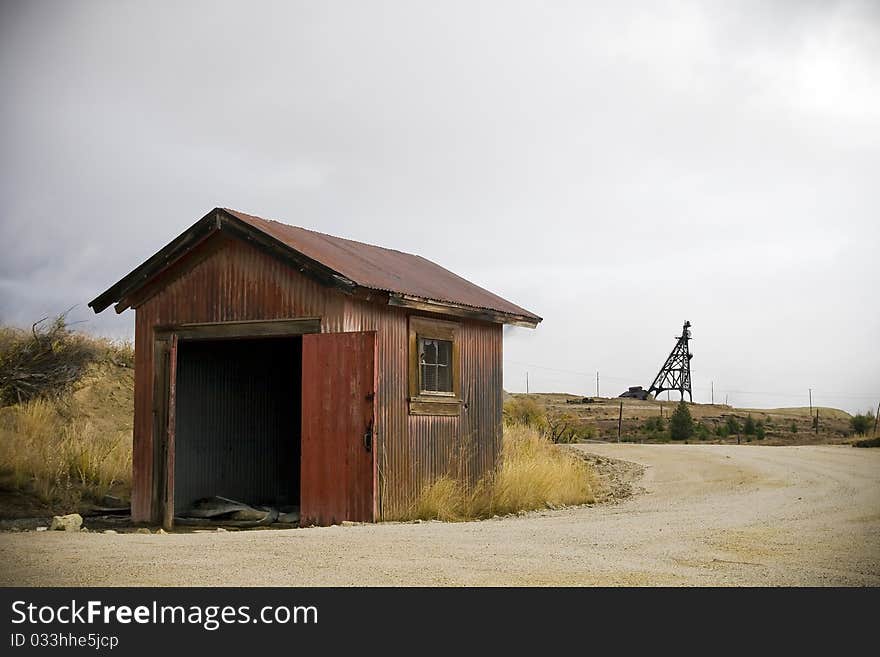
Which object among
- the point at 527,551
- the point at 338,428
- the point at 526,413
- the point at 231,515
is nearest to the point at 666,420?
the point at 526,413

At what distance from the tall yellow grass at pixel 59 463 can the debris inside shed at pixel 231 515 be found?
2367mm

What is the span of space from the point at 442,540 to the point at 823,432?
34.4 m

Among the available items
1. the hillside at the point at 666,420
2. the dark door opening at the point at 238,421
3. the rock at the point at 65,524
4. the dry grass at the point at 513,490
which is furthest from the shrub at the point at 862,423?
the rock at the point at 65,524

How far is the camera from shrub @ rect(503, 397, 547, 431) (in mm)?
26672

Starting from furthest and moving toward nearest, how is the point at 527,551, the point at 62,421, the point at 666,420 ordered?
the point at 666,420, the point at 62,421, the point at 527,551

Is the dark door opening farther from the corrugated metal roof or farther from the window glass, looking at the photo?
the window glass

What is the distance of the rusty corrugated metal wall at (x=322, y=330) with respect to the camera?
1255 centimetres

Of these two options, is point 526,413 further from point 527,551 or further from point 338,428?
point 527,551

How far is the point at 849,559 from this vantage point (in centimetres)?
837

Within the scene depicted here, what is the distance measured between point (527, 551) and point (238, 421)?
326 inches

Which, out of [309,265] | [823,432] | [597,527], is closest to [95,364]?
[309,265]

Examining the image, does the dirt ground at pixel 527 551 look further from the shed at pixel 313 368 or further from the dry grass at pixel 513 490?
the shed at pixel 313 368

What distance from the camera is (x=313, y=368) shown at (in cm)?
1248

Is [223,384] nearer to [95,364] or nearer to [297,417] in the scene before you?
[297,417]
